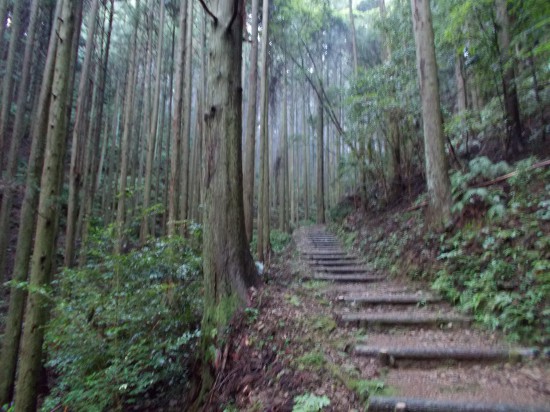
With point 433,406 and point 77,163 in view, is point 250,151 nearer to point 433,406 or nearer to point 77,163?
point 77,163

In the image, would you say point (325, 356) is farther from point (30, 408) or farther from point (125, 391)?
point (30, 408)

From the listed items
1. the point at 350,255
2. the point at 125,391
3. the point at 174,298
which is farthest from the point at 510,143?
the point at 125,391

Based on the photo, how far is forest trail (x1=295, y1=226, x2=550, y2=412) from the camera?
7.66 feet

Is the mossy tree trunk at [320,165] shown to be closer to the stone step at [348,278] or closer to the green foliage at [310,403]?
the stone step at [348,278]

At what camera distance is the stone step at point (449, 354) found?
292 centimetres

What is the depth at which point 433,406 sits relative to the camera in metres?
2.27

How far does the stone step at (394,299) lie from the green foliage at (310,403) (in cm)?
229

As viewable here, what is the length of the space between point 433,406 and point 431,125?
474cm

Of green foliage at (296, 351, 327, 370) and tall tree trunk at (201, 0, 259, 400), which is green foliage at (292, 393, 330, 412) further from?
tall tree trunk at (201, 0, 259, 400)

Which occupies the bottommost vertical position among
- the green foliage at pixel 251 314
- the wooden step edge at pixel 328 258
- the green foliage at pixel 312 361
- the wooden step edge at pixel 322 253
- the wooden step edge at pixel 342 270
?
the green foliage at pixel 312 361

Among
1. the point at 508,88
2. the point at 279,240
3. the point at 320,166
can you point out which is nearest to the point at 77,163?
the point at 279,240

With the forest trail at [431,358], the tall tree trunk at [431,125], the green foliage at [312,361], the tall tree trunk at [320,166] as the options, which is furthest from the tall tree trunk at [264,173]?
the tall tree trunk at [320,166]

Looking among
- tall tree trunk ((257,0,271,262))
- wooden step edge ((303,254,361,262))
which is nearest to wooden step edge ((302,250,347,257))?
wooden step edge ((303,254,361,262))

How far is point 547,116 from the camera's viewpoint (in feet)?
19.9
